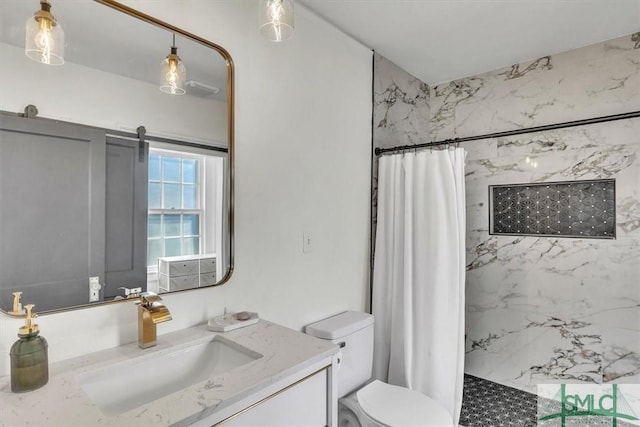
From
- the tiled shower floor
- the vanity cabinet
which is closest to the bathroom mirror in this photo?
the vanity cabinet

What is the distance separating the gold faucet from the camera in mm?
1182

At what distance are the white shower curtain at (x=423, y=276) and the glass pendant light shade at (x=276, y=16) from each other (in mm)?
1130

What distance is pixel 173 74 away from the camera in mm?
1368

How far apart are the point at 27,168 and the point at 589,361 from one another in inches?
120

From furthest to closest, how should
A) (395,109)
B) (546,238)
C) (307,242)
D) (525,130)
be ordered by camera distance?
(395,109) < (546,238) < (525,130) < (307,242)

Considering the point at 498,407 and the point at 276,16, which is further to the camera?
the point at 498,407

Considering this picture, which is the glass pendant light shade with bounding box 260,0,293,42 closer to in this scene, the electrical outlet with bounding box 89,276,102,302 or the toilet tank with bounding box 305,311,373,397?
the electrical outlet with bounding box 89,276,102,302

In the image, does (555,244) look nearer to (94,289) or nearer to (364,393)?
(364,393)

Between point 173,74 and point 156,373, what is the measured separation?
1090mm

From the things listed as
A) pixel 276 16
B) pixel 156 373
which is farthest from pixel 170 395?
pixel 276 16

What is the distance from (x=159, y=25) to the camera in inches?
52.1

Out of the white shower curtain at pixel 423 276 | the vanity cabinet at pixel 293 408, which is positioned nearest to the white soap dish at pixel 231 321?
the vanity cabinet at pixel 293 408

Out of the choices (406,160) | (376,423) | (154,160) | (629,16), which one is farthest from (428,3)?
(376,423)

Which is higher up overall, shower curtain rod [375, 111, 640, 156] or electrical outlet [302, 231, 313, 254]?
shower curtain rod [375, 111, 640, 156]
